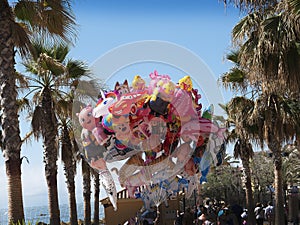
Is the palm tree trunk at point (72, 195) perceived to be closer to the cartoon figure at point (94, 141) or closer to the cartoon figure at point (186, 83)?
the cartoon figure at point (94, 141)

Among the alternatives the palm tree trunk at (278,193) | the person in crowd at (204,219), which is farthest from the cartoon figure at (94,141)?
the palm tree trunk at (278,193)

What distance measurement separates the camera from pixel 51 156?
57.6ft

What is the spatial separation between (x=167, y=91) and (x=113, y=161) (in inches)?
99.7

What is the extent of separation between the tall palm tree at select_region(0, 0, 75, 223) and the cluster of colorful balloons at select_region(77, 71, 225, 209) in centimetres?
217

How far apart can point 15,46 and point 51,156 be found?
6218 mm

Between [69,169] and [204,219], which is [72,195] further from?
[204,219]

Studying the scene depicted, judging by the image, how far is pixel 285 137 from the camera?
67.7 ft

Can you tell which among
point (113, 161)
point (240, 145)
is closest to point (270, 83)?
point (113, 161)

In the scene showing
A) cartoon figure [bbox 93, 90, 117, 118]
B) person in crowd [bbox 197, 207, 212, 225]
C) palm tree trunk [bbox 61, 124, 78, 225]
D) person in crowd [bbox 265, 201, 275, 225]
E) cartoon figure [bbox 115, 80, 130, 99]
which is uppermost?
cartoon figure [bbox 115, 80, 130, 99]

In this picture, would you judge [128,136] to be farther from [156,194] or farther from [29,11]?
[29,11]

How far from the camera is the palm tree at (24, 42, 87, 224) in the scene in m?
17.8

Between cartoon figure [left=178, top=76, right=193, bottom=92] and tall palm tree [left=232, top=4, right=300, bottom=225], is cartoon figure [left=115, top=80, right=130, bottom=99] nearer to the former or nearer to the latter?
cartoon figure [left=178, top=76, right=193, bottom=92]

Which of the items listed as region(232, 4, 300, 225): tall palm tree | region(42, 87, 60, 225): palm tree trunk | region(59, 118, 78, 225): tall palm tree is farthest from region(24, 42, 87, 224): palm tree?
region(232, 4, 300, 225): tall palm tree

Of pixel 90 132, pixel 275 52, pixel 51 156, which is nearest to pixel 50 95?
pixel 51 156
